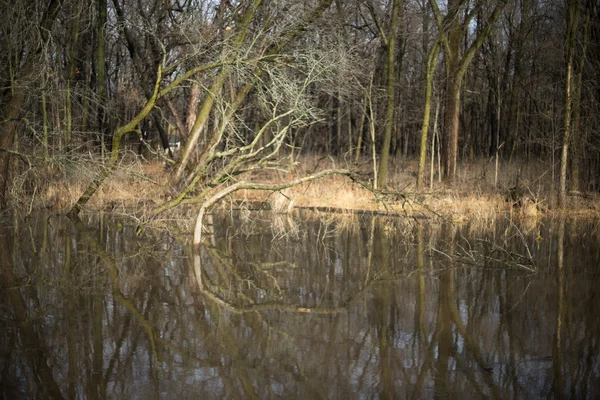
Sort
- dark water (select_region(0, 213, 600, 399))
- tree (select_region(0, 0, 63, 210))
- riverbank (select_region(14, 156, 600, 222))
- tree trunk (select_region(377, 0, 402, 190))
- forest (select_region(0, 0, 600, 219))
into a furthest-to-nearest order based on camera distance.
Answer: tree trunk (select_region(377, 0, 402, 190))
riverbank (select_region(14, 156, 600, 222))
tree (select_region(0, 0, 63, 210))
forest (select_region(0, 0, 600, 219))
dark water (select_region(0, 213, 600, 399))

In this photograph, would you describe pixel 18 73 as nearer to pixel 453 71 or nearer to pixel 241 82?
pixel 241 82

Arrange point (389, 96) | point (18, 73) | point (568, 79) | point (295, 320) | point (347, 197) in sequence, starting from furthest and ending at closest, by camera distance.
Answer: point (389, 96)
point (347, 197)
point (568, 79)
point (18, 73)
point (295, 320)

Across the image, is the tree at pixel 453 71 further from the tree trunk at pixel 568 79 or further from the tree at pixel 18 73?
the tree at pixel 18 73

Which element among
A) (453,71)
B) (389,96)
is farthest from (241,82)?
(453,71)

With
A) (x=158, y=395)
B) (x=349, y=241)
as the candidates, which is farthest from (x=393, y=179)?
(x=158, y=395)

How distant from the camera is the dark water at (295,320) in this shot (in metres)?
Answer: 5.29

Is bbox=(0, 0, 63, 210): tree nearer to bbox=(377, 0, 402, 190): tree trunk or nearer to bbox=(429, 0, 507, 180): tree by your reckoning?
bbox=(377, 0, 402, 190): tree trunk

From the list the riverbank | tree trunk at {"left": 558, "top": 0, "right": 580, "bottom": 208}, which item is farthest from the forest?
the riverbank

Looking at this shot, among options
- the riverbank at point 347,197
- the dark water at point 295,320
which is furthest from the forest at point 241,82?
the dark water at point 295,320

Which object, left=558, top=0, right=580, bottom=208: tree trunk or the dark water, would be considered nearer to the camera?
the dark water

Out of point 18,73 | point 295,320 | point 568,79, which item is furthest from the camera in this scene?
point 568,79

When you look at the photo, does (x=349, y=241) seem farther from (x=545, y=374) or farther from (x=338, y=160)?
(x=338, y=160)

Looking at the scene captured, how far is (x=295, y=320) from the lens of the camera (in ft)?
23.3

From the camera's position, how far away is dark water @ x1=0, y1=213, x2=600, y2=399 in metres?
5.29
